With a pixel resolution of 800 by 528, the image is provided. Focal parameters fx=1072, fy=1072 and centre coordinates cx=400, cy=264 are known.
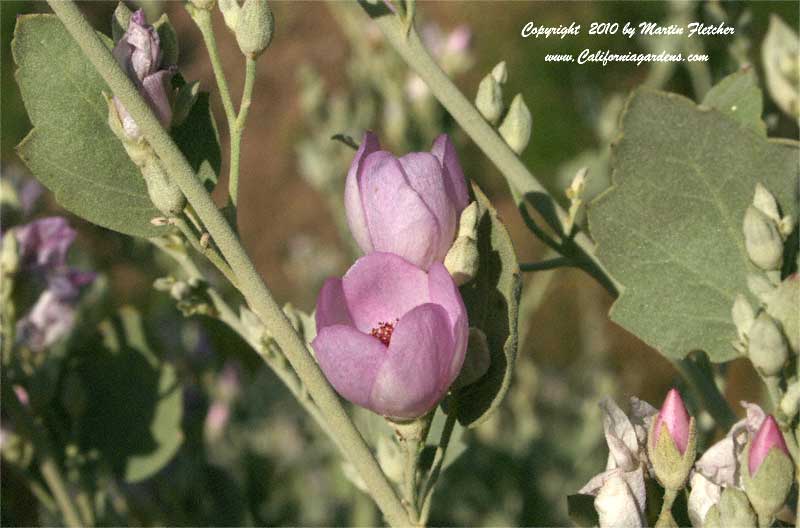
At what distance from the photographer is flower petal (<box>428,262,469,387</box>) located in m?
0.48

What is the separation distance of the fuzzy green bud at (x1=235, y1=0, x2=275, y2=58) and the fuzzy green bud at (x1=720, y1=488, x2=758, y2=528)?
1.02ft

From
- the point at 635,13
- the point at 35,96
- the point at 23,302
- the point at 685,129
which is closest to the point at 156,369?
the point at 23,302

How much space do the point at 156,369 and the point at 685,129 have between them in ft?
1.74

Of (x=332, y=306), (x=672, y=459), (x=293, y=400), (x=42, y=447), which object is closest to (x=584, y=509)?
(x=672, y=459)

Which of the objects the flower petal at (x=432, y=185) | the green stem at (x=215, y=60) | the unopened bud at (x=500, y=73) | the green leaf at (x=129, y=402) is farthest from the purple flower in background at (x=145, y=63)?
the green leaf at (x=129, y=402)

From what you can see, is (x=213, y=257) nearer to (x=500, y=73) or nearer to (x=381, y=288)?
(x=381, y=288)

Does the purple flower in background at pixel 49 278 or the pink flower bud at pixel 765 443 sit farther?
the purple flower in background at pixel 49 278

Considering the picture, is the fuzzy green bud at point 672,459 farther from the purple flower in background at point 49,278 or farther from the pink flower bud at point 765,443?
the purple flower in background at point 49,278

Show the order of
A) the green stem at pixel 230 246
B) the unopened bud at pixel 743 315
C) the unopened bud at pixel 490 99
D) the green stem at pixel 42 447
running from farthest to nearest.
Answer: the green stem at pixel 42 447 < the unopened bud at pixel 490 99 < the unopened bud at pixel 743 315 < the green stem at pixel 230 246

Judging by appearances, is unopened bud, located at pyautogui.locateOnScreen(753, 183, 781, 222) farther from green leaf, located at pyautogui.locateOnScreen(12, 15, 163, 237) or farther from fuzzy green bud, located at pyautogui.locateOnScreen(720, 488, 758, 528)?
green leaf, located at pyautogui.locateOnScreen(12, 15, 163, 237)

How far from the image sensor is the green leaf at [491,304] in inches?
20.4

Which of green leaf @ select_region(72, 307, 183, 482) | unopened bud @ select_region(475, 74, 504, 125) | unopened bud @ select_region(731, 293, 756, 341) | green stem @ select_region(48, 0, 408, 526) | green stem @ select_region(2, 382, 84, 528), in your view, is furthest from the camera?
green leaf @ select_region(72, 307, 183, 482)

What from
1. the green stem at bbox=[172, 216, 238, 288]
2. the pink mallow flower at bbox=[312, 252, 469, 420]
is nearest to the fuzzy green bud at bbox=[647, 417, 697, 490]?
the pink mallow flower at bbox=[312, 252, 469, 420]

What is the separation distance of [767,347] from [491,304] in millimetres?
134
